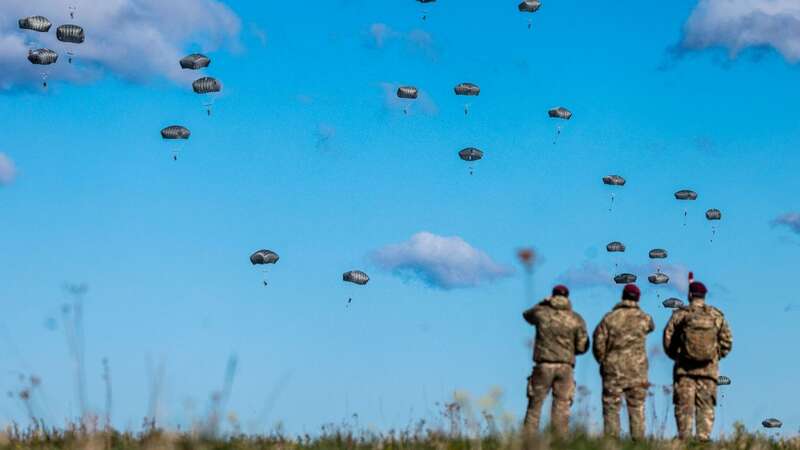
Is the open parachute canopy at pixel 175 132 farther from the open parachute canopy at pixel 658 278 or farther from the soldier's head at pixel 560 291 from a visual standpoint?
the soldier's head at pixel 560 291

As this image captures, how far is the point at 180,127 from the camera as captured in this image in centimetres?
7444

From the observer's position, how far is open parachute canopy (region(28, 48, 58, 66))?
74562 mm

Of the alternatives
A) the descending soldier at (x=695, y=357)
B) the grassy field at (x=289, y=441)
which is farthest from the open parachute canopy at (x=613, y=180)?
the grassy field at (x=289, y=441)

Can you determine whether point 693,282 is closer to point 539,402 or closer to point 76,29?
Result: point 539,402

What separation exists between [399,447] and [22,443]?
4849 millimetres

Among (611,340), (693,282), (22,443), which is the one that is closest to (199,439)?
(22,443)

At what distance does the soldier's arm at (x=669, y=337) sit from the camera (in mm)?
21500

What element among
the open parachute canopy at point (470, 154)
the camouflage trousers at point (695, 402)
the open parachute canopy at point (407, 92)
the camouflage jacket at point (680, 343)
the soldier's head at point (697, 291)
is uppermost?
the open parachute canopy at point (407, 92)

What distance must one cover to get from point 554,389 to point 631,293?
2250 mm

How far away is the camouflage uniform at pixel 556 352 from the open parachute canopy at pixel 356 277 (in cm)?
6300

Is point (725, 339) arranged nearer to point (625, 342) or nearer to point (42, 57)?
point (625, 342)

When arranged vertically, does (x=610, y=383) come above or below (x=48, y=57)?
below

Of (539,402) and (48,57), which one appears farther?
(48,57)

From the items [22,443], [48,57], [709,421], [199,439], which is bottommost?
[709,421]
